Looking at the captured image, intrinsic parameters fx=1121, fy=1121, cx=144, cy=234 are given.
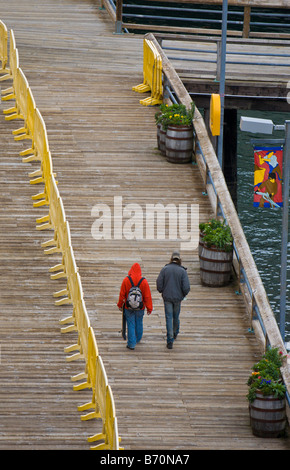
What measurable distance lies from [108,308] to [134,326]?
4.75 ft

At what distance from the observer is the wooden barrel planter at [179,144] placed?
2391 cm

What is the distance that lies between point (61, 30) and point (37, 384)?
18.6 metres

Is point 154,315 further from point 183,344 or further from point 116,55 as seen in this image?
point 116,55

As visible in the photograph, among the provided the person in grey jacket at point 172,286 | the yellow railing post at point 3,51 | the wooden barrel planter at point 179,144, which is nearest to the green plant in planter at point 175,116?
the wooden barrel planter at point 179,144

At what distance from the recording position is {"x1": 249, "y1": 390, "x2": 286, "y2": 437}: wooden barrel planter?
52.0ft

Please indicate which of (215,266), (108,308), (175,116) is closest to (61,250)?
(108,308)

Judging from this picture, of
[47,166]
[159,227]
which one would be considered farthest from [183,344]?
[47,166]

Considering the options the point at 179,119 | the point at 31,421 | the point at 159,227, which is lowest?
the point at 31,421

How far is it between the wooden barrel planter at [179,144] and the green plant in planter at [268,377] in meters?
8.43

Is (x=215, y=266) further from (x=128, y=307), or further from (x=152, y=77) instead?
(x=152, y=77)

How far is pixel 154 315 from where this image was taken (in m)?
19.0

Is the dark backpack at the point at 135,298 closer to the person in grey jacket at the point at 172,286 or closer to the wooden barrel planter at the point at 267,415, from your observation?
the person in grey jacket at the point at 172,286

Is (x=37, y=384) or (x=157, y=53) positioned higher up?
(x=157, y=53)

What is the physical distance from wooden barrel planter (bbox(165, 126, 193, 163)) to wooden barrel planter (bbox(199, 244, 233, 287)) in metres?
4.81
